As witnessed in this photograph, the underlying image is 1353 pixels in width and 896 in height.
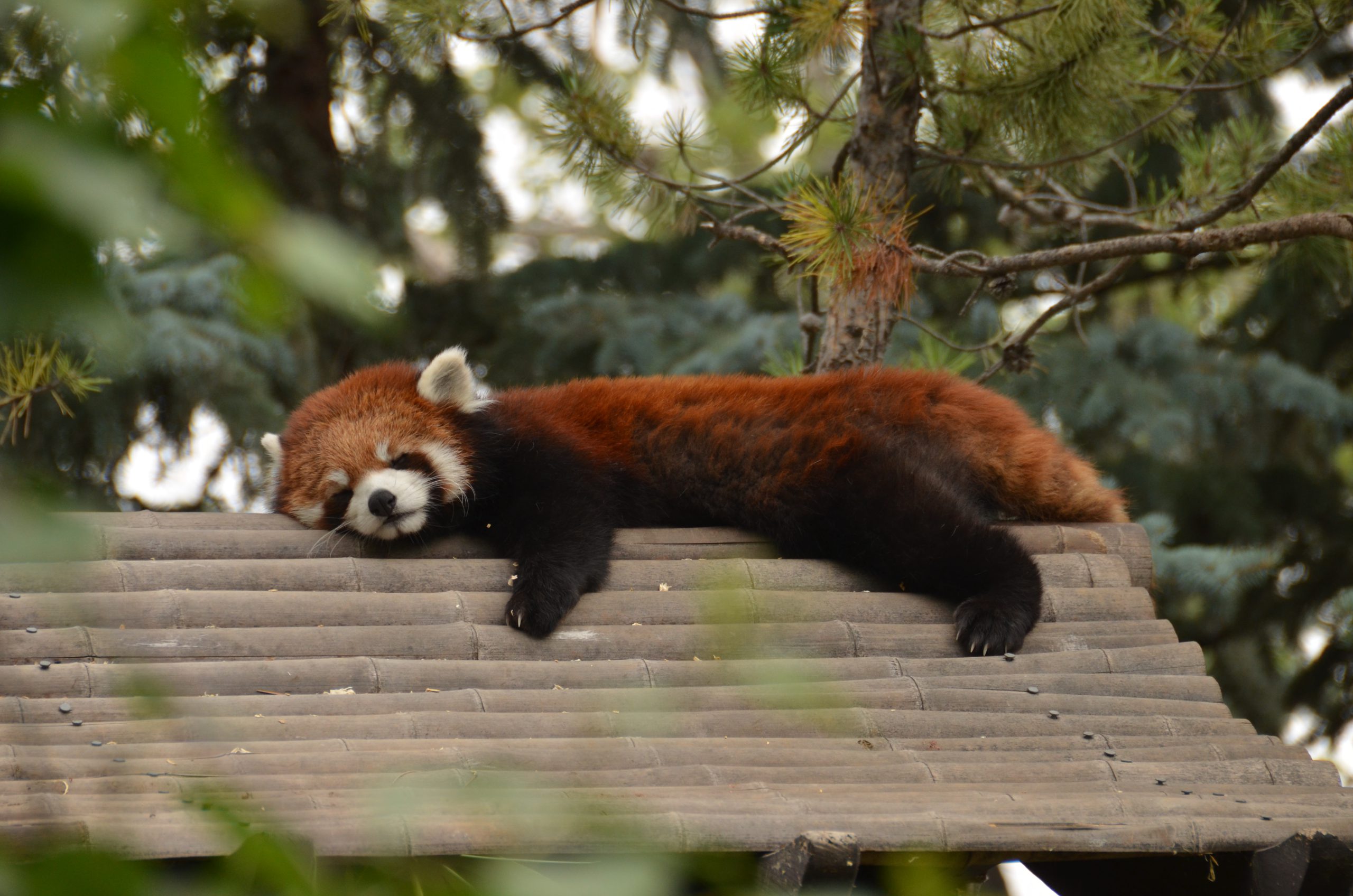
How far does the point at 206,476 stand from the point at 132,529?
9.92 feet

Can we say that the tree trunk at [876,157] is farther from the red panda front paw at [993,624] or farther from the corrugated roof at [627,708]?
the red panda front paw at [993,624]

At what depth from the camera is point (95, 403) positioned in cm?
483

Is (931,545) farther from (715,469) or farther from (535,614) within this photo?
(535,614)

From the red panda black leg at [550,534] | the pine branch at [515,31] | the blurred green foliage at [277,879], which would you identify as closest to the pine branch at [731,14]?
the pine branch at [515,31]

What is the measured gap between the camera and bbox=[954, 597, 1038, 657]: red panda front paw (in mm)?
2592

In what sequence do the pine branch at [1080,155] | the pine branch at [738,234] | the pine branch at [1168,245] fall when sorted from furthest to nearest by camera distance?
the pine branch at [738,234] → the pine branch at [1080,155] → the pine branch at [1168,245]

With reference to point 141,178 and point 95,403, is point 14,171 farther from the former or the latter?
point 95,403

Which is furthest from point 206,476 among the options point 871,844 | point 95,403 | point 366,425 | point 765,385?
point 871,844

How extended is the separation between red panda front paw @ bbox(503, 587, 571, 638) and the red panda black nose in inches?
17.8

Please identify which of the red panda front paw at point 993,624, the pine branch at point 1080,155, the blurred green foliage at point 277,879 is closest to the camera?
the blurred green foliage at point 277,879

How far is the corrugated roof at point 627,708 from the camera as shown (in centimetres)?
170

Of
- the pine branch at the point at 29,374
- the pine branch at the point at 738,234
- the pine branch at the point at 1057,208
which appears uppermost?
the pine branch at the point at 1057,208

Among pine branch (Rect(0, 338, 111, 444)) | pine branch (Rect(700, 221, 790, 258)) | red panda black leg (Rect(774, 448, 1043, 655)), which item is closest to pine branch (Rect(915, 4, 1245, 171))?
pine branch (Rect(700, 221, 790, 258))

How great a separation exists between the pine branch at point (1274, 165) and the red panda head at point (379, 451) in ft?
6.73
